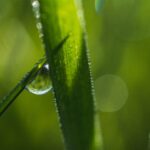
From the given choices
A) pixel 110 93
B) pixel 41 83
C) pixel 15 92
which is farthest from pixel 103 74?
pixel 15 92

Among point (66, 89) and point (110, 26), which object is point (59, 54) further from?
point (110, 26)

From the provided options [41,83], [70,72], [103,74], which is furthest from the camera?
[103,74]

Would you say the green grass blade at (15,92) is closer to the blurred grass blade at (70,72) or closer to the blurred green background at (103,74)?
the blurred grass blade at (70,72)

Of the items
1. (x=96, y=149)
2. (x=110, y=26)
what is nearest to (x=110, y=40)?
(x=110, y=26)

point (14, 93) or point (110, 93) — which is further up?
point (14, 93)

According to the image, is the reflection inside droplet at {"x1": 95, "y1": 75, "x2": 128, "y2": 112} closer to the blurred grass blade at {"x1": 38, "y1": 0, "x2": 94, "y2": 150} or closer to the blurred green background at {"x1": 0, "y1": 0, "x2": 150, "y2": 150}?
the blurred green background at {"x1": 0, "y1": 0, "x2": 150, "y2": 150}

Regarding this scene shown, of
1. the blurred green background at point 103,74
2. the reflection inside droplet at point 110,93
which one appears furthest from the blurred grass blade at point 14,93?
the reflection inside droplet at point 110,93

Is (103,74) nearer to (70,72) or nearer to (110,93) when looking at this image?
(110,93)

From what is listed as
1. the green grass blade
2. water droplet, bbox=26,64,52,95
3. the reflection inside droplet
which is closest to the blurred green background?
the reflection inside droplet
